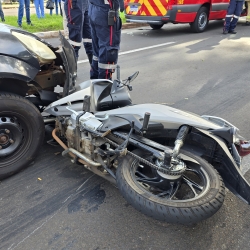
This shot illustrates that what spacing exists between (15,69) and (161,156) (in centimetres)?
128

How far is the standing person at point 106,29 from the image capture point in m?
3.65

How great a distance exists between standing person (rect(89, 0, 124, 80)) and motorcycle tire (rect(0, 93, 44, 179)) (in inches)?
71.1

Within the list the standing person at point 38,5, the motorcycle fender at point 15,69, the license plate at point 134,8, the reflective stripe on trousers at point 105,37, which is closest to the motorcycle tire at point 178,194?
the motorcycle fender at point 15,69

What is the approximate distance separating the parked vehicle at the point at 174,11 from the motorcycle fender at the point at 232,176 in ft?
23.8

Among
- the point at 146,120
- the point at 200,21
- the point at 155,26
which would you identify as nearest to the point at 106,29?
the point at 146,120

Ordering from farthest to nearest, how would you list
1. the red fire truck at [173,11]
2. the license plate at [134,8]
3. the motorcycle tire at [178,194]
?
the license plate at [134,8], the red fire truck at [173,11], the motorcycle tire at [178,194]

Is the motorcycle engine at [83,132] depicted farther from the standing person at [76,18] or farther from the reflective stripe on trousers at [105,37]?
the standing person at [76,18]

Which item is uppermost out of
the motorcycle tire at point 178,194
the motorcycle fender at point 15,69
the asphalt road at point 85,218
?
the motorcycle fender at point 15,69

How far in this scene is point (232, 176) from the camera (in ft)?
6.16

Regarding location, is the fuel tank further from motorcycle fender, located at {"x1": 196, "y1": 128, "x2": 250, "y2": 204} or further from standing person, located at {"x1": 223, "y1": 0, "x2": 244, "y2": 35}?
standing person, located at {"x1": 223, "y1": 0, "x2": 244, "y2": 35}

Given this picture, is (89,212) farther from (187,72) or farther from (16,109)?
(187,72)

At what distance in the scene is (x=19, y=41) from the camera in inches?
93.0

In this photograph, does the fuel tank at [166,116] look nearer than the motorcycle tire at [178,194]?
No

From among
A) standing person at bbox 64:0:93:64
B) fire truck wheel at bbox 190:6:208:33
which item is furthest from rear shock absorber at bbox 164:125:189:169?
fire truck wheel at bbox 190:6:208:33
